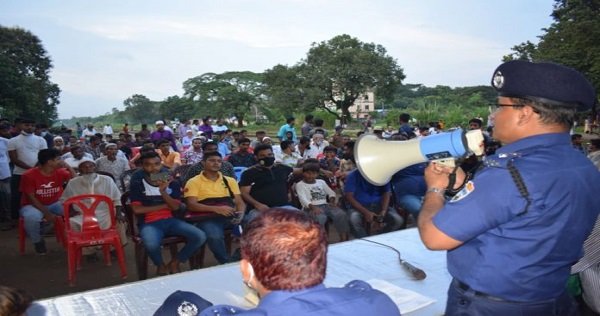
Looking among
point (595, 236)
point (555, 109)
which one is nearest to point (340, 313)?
point (555, 109)

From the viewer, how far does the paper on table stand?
204 cm

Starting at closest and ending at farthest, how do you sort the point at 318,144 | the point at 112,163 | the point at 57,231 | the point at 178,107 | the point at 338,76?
the point at 57,231
the point at 112,163
the point at 318,144
the point at 338,76
the point at 178,107

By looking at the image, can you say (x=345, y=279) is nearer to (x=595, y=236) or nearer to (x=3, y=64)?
(x=595, y=236)

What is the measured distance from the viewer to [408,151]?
1743 millimetres

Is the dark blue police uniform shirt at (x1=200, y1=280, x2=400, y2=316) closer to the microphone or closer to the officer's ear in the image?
the officer's ear

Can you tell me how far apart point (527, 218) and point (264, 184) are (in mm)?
3901

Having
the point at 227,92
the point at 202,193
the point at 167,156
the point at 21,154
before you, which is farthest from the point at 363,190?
the point at 227,92

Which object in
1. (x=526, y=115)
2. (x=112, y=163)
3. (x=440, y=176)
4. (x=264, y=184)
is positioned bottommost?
(x=264, y=184)

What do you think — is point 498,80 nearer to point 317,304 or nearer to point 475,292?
point 475,292

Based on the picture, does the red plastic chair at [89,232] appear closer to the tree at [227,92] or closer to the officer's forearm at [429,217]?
the officer's forearm at [429,217]

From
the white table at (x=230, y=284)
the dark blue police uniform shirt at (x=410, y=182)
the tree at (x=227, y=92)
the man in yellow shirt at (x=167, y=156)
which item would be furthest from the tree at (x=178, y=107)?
the white table at (x=230, y=284)

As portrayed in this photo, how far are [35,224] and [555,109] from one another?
5.17 m

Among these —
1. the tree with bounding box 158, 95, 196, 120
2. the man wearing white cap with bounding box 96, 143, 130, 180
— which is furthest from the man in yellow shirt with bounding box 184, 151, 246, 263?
the tree with bounding box 158, 95, 196, 120

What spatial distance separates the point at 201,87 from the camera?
157 ft
